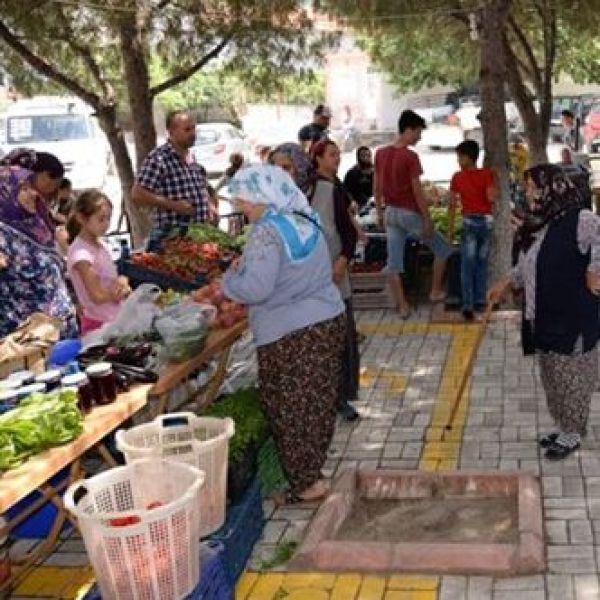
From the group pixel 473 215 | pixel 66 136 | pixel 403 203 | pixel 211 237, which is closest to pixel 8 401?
pixel 211 237

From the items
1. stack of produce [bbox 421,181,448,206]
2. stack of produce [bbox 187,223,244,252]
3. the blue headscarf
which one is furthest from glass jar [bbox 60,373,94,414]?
stack of produce [bbox 421,181,448,206]

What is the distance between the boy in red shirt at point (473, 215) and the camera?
333 inches

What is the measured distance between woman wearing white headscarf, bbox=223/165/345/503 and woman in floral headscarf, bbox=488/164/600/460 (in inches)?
44.6

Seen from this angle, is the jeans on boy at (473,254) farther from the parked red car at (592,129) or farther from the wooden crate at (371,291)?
the parked red car at (592,129)

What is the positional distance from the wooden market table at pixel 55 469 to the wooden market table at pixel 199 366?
125 millimetres

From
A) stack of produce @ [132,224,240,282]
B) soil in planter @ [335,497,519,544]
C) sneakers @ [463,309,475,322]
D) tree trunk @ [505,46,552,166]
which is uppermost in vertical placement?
tree trunk @ [505,46,552,166]

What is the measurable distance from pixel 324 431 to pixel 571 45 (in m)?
14.7

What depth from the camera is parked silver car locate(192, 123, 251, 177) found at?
25156mm

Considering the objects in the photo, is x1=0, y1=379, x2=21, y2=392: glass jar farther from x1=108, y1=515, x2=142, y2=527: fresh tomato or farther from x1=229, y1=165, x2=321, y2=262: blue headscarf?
x1=229, y1=165, x2=321, y2=262: blue headscarf

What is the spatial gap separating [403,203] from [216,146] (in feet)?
57.1

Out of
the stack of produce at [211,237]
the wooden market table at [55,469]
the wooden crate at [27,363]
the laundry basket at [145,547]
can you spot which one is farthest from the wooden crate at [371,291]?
the laundry basket at [145,547]

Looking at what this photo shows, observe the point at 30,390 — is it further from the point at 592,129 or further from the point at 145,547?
the point at 592,129

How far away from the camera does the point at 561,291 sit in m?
4.92

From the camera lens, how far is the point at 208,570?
3391mm
